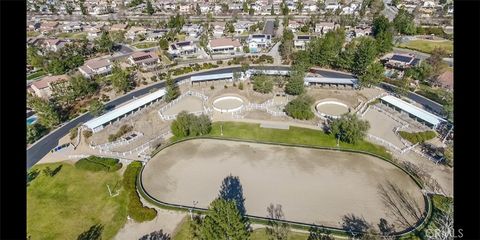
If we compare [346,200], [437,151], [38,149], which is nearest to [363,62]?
[437,151]

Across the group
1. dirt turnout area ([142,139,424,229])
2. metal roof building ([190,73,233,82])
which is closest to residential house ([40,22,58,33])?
metal roof building ([190,73,233,82])

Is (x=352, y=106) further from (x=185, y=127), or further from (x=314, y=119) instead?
(x=185, y=127)

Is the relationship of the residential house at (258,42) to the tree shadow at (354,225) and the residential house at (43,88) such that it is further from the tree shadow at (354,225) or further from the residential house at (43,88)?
the tree shadow at (354,225)

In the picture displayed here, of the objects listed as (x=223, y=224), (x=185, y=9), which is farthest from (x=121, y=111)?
(x=185, y=9)

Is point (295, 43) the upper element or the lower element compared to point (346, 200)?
upper

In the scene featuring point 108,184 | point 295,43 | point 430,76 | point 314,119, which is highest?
point 295,43

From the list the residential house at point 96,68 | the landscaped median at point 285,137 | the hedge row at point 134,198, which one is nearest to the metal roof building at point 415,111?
the landscaped median at point 285,137
